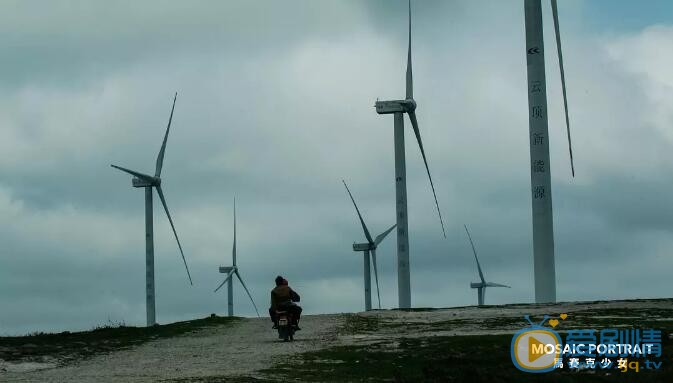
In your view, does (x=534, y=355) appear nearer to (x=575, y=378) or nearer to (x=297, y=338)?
(x=575, y=378)

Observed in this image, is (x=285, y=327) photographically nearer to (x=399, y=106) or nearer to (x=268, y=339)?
(x=268, y=339)

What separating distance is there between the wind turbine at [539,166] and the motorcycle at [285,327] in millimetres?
27455

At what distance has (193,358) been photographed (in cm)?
3538

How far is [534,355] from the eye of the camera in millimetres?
31766

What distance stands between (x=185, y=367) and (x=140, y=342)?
1084cm

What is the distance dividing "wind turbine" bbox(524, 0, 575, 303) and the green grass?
20008 mm

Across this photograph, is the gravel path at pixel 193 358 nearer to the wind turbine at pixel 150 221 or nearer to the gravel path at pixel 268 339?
the gravel path at pixel 268 339

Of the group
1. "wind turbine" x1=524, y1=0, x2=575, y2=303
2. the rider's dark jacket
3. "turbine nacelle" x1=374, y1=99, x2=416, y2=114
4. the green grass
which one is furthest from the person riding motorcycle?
"turbine nacelle" x1=374, y1=99, x2=416, y2=114

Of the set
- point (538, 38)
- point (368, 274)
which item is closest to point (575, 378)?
point (538, 38)

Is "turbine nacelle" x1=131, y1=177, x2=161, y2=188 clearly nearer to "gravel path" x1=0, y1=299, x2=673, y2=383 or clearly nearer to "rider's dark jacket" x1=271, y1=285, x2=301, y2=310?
"gravel path" x1=0, y1=299, x2=673, y2=383

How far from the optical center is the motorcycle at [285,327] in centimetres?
3984

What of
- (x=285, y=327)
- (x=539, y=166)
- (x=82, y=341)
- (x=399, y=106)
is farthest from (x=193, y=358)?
(x=399, y=106)

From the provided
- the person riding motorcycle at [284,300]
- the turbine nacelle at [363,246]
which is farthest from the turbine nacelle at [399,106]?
the person riding motorcycle at [284,300]

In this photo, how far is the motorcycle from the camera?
39.8 metres
